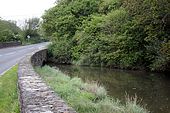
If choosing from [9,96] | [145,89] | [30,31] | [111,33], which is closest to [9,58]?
[111,33]

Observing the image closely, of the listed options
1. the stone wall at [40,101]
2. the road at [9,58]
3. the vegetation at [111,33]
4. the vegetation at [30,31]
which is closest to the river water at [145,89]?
the vegetation at [111,33]

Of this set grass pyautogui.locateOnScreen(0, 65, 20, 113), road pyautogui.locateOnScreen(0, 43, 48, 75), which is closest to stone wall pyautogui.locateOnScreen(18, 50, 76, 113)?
grass pyautogui.locateOnScreen(0, 65, 20, 113)

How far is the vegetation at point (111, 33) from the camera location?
89.4 feet

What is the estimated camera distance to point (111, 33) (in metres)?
35.9

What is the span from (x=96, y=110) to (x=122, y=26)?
22.9m

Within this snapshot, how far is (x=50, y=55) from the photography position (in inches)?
1775

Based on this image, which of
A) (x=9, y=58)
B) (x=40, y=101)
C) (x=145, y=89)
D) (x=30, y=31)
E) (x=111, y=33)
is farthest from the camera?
(x=30, y=31)

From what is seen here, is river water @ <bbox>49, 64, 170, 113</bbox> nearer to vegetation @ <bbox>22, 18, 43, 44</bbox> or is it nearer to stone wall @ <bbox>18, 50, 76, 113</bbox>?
stone wall @ <bbox>18, 50, 76, 113</bbox>

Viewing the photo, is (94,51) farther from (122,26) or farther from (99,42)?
(122,26)

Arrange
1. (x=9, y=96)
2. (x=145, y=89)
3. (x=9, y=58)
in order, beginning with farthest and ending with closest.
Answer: (x=9, y=58), (x=145, y=89), (x=9, y=96)

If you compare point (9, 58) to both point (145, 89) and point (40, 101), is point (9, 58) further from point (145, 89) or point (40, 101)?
point (40, 101)

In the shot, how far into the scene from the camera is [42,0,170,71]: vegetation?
27252 millimetres

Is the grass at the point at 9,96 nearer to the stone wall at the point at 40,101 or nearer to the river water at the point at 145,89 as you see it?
the stone wall at the point at 40,101

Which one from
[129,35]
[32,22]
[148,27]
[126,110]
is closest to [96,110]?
[126,110]
